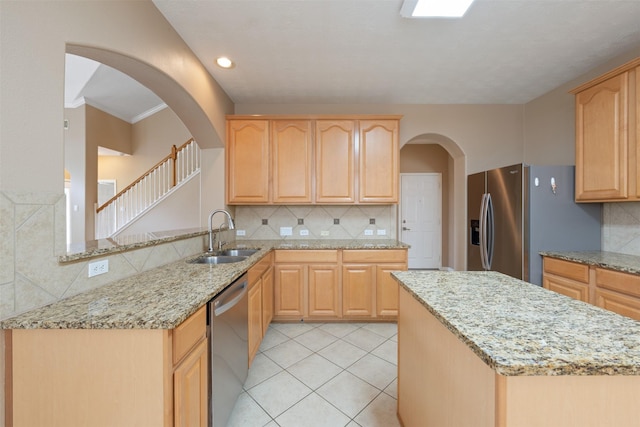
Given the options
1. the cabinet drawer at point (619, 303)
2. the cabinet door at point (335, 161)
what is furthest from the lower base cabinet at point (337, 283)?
the cabinet drawer at point (619, 303)

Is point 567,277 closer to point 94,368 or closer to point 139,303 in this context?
point 139,303

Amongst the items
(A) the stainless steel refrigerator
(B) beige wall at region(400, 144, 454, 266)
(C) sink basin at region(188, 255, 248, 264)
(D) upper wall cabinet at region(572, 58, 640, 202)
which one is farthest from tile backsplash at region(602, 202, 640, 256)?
(C) sink basin at region(188, 255, 248, 264)

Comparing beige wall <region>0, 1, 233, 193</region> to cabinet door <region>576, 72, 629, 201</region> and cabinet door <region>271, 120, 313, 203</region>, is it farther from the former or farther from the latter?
cabinet door <region>576, 72, 629, 201</region>

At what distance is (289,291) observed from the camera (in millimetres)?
2984

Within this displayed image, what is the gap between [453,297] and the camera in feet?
3.86

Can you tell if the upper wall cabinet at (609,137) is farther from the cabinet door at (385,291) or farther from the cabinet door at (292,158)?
the cabinet door at (292,158)

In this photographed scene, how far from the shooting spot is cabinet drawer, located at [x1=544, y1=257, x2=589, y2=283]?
7.25 feet

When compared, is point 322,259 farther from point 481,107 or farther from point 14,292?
point 481,107

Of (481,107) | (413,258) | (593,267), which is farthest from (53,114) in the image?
(413,258)

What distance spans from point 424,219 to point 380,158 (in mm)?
2724

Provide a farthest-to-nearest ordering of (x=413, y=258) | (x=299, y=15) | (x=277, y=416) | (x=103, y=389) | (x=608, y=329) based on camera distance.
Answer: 1. (x=413, y=258)
2. (x=299, y=15)
3. (x=277, y=416)
4. (x=103, y=389)
5. (x=608, y=329)

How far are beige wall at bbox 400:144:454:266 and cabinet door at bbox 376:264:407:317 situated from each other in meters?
2.89

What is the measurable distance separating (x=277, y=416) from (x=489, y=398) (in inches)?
55.2

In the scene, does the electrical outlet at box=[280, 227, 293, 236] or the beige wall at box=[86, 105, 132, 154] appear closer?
the electrical outlet at box=[280, 227, 293, 236]
